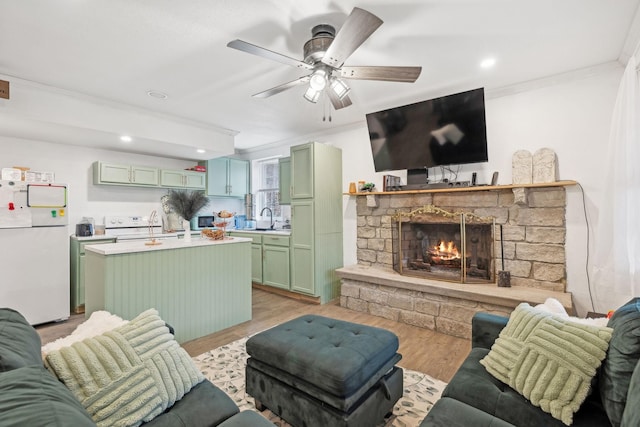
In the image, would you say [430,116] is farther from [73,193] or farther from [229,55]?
[73,193]

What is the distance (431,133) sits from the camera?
339cm

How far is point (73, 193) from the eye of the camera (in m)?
4.20

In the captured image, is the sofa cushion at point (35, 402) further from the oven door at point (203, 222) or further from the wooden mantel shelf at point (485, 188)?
the oven door at point (203, 222)

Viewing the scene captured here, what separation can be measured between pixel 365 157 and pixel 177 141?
2606 millimetres

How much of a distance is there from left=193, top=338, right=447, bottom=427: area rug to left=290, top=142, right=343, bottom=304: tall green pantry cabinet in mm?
1554

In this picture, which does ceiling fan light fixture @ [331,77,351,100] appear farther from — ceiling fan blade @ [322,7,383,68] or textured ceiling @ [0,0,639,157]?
textured ceiling @ [0,0,639,157]

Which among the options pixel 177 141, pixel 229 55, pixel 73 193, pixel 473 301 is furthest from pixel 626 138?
pixel 73 193

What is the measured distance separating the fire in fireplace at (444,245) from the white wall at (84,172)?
3983mm

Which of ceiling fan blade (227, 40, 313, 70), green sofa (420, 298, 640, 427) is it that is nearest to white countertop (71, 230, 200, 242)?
ceiling fan blade (227, 40, 313, 70)

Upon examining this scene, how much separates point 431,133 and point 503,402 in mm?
2756

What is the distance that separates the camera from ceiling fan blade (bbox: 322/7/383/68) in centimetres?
165

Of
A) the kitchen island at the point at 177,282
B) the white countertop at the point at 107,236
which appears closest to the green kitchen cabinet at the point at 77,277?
the white countertop at the point at 107,236

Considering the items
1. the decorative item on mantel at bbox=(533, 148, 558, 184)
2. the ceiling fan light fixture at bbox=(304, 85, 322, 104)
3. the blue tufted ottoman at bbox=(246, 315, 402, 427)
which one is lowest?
the blue tufted ottoman at bbox=(246, 315, 402, 427)

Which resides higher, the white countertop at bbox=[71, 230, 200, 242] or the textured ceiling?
the textured ceiling
